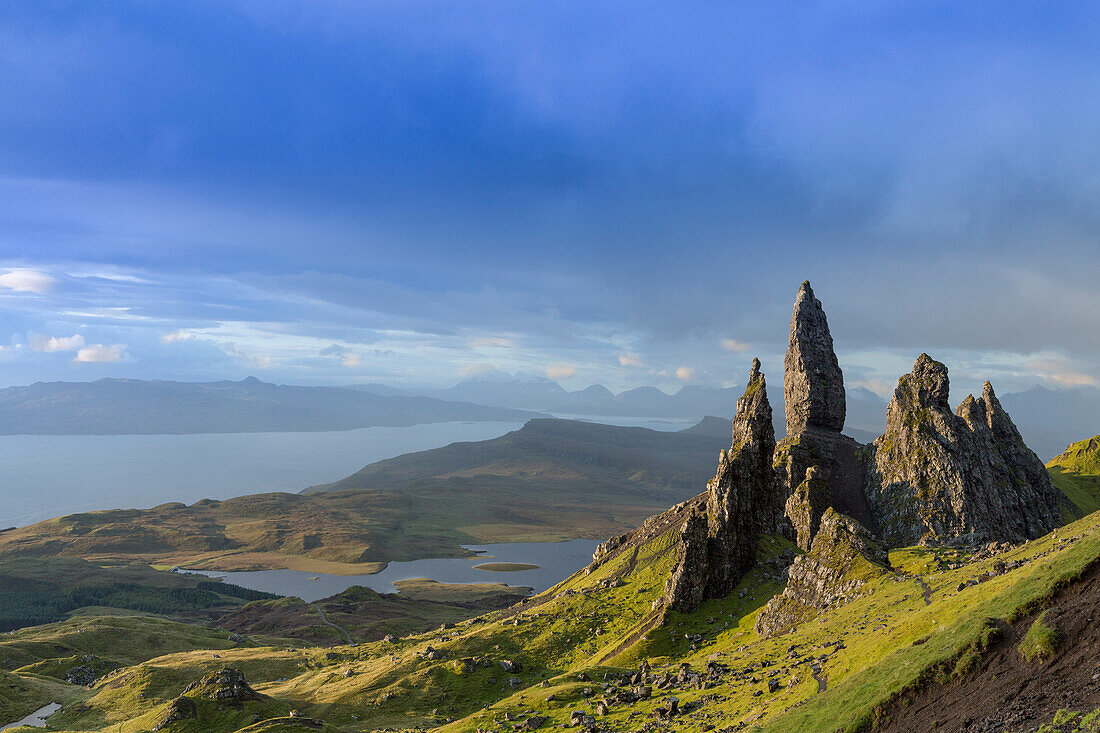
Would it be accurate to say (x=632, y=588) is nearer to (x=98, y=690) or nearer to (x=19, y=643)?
(x=98, y=690)

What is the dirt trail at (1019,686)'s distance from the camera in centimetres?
3503

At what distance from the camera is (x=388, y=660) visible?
140m

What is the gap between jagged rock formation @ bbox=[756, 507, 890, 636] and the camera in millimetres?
87938

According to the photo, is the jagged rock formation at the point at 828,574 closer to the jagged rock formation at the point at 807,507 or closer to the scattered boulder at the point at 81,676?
the jagged rock formation at the point at 807,507

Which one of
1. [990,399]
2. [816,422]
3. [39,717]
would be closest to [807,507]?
[816,422]

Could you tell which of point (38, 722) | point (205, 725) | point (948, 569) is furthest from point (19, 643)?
point (948, 569)

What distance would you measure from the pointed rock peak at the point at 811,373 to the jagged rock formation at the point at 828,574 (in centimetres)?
7030

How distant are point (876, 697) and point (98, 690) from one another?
19036 centimetres

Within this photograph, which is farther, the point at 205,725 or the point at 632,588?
the point at 632,588

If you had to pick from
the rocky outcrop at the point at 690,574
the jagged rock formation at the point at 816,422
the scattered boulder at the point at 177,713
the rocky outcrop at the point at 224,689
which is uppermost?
the jagged rock formation at the point at 816,422

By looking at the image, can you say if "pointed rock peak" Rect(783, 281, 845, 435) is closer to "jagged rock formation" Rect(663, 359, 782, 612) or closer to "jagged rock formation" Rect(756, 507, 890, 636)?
"jagged rock formation" Rect(663, 359, 782, 612)

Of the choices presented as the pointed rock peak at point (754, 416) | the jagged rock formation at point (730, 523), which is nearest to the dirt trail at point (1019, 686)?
the jagged rock formation at point (730, 523)

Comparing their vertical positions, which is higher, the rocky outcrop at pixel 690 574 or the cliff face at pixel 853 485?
the cliff face at pixel 853 485

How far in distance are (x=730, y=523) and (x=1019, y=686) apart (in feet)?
299
